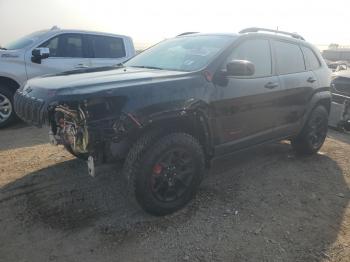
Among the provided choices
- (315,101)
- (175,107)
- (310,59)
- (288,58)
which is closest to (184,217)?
(175,107)

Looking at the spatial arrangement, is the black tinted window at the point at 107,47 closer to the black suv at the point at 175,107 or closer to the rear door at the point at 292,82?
the black suv at the point at 175,107

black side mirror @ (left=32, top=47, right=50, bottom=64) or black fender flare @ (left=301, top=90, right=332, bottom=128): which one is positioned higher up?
black side mirror @ (left=32, top=47, right=50, bottom=64)

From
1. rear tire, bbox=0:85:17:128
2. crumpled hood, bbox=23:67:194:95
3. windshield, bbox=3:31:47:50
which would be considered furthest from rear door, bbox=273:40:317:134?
windshield, bbox=3:31:47:50

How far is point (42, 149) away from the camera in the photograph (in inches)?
217

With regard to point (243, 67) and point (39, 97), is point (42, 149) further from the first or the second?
point (243, 67)

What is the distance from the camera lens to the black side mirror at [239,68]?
3.67 meters

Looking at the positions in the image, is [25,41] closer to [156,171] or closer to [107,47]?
[107,47]

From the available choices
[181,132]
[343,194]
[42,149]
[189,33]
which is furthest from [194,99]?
[42,149]

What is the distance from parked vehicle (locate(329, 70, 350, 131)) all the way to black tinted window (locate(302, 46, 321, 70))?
7.34 ft

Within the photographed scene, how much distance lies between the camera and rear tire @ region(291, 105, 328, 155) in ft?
17.7

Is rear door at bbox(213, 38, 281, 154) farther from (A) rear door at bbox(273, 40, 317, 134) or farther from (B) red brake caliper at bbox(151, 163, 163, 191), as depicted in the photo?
(B) red brake caliper at bbox(151, 163, 163, 191)

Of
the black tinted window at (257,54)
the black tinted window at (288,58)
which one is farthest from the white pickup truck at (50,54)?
the black tinted window at (288,58)

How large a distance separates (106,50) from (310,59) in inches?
177

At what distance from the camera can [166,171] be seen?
11.5 ft
